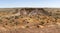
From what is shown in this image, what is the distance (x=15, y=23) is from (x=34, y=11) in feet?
33.6

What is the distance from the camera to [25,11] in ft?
123

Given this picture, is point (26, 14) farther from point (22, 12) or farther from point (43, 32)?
point (43, 32)

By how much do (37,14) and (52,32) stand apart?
15.2 meters

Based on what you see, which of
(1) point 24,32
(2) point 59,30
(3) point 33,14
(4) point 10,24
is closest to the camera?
(1) point 24,32

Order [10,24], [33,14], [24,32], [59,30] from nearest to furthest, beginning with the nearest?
[24,32], [59,30], [10,24], [33,14]

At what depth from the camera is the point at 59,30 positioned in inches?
912

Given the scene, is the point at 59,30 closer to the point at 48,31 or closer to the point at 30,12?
the point at 48,31

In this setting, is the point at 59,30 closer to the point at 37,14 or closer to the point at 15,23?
the point at 15,23

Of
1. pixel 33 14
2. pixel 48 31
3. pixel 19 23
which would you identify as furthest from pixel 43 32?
pixel 33 14

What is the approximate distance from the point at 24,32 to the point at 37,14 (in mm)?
15651

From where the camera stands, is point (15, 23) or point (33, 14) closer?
point (15, 23)

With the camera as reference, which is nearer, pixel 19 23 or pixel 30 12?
pixel 19 23

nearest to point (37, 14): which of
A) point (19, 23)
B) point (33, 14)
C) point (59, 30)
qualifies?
point (33, 14)

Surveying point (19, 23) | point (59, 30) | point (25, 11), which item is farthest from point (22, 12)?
point (59, 30)
